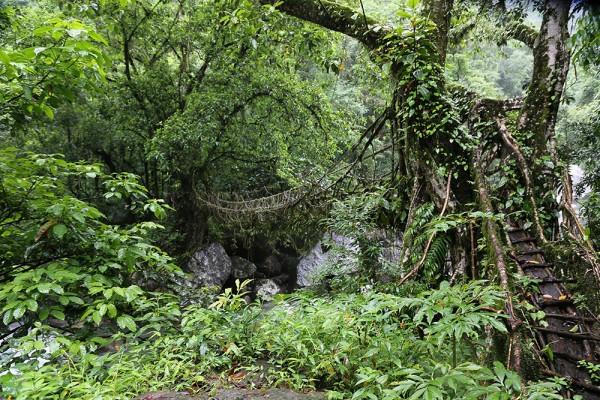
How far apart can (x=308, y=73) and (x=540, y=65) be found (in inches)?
420

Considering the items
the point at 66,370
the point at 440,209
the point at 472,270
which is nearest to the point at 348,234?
the point at 440,209

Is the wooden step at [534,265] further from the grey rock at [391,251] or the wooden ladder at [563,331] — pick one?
the grey rock at [391,251]

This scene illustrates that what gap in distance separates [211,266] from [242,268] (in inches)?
50.8

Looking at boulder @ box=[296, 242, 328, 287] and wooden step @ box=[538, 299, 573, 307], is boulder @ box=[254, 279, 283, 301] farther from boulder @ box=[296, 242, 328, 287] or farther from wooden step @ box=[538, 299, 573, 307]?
wooden step @ box=[538, 299, 573, 307]

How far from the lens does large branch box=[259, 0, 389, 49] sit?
366 centimetres

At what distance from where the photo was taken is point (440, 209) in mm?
3031

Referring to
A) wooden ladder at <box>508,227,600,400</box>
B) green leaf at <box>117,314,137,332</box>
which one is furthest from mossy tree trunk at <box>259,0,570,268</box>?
green leaf at <box>117,314,137,332</box>

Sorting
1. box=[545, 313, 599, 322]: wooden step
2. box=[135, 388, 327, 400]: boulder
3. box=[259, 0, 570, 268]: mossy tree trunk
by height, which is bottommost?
box=[135, 388, 327, 400]: boulder

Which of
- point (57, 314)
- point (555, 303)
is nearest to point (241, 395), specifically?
point (57, 314)

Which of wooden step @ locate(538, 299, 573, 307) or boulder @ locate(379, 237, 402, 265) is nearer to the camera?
wooden step @ locate(538, 299, 573, 307)

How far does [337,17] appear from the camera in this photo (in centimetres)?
379

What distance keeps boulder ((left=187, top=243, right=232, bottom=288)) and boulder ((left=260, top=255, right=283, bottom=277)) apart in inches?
53.7

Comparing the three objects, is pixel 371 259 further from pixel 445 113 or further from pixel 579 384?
pixel 579 384

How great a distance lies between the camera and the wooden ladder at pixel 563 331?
193cm
